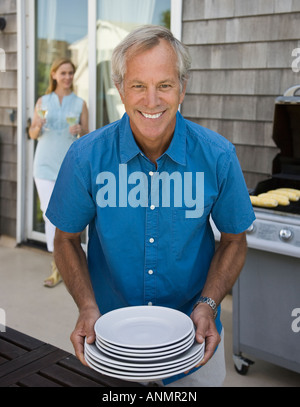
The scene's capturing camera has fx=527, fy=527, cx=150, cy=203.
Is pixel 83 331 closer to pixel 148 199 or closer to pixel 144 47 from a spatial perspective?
pixel 148 199

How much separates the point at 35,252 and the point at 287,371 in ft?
9.61

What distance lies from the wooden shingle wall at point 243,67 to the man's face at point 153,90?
2.31 meters

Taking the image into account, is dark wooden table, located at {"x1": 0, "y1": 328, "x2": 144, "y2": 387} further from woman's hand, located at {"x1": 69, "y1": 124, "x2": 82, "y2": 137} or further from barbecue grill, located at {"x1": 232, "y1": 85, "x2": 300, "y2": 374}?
woman's hand, located at {"x1": 69, "y1": 124, "x2": 82, "y2": 137}

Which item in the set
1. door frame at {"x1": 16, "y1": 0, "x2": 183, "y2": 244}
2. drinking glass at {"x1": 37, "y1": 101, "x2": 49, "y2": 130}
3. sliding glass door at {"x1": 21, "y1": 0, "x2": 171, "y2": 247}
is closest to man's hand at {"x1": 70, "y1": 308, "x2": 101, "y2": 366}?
drinking glass at {"x1": 37, "y1": 101, "x2": 49, "y2": 130}

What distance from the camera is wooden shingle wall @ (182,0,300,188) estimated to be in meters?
3.45

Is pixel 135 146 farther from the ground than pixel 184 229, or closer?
farther from the ground

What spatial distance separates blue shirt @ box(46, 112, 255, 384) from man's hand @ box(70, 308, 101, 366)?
189mm

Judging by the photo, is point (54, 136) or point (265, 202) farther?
point (54, 136)

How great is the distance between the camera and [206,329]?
1.30 meters

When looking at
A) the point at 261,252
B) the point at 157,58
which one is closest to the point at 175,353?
the point at 157,58

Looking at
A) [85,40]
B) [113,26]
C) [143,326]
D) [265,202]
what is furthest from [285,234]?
[85,40]

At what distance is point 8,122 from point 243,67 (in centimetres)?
265

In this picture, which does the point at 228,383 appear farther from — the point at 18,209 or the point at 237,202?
the point at 18,209

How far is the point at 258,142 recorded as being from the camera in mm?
3680
